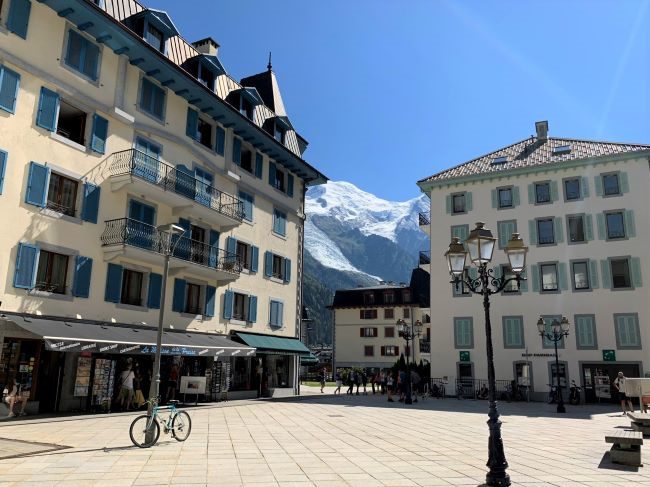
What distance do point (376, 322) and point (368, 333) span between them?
188 centimetres

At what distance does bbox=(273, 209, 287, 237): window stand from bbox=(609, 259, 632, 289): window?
69.9ft

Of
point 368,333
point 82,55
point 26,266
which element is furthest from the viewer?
point 368,333

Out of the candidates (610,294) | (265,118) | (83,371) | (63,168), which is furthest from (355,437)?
(610,294)

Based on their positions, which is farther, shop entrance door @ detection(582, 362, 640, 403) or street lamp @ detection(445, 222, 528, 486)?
shop entrance door @ detection(582, 362, 640, 403)

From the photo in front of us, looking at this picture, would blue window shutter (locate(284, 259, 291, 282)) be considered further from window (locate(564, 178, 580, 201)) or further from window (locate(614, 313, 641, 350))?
window (locate(614, 313, 641, 350))

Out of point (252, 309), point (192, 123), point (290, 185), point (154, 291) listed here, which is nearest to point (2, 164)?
point (154, 291)

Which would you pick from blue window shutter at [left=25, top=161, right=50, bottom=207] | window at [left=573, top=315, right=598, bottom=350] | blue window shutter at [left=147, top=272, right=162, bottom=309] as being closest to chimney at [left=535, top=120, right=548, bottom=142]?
window at [left=573, top=315, right=598, bottom=350]

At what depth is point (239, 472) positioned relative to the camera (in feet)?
30.6

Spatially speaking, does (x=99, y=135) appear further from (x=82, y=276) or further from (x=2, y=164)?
(x=82, y=276)

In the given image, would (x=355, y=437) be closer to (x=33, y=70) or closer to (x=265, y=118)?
(x=33, y=70)

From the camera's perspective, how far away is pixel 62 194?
63.4 feet

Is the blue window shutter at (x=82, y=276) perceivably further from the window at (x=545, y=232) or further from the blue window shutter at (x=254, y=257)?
the window at (x=545, y=232)

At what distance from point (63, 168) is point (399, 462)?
15893 mm

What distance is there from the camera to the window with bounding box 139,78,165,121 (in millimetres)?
23234
